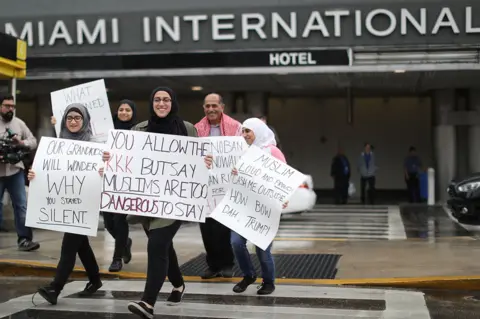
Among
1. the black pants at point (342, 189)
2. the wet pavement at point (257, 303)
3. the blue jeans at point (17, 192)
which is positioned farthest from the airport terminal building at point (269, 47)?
the wet pavement at point (257, 303)

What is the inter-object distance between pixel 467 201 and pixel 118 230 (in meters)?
5.20

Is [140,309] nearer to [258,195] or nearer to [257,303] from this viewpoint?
[257,303]

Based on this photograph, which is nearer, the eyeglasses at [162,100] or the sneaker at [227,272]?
the eyeglasses at [162,100]

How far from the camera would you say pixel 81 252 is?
20.4ft

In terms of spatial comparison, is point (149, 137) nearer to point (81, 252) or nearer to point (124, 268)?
point (81, 252)

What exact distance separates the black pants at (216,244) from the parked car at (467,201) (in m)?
4.07

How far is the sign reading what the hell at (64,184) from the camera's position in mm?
5984

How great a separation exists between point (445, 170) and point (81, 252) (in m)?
14.5

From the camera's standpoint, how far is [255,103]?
63.5 feet

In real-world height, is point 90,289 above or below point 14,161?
below

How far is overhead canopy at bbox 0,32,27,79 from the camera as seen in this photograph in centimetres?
947

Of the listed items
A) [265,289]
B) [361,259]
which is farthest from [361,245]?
[265,289]

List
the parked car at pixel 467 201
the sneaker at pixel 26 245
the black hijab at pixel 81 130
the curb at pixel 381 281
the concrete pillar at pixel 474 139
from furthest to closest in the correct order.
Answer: the concrete pillar at pixel 474 139 → the parked car at pixel 467 201 → the sneaker at pixel 26 245 → the curb at pixel 381 281 → the black hijab at pixel 81 130

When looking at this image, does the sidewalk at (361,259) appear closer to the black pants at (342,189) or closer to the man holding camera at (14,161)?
the man holding camera at (14,161)
